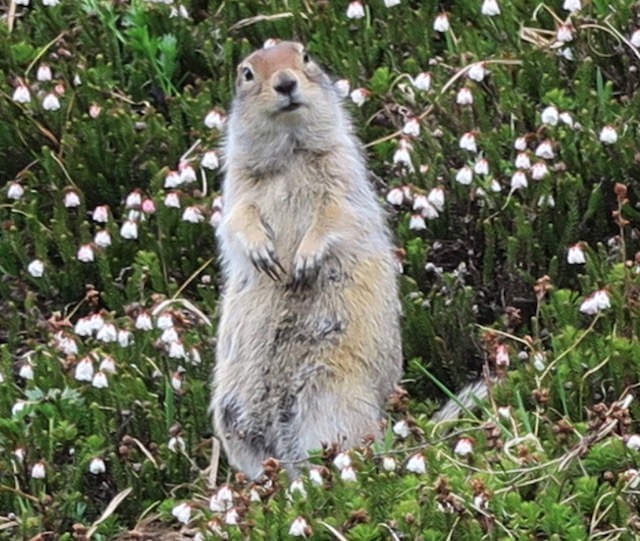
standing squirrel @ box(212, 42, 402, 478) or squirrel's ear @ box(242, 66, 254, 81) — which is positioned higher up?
squirrel's ear @ box(242, 66, 254, 81)

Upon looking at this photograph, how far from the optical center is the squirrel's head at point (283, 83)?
7.69 meters

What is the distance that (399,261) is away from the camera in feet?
26.9

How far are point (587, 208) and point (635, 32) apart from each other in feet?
3.06

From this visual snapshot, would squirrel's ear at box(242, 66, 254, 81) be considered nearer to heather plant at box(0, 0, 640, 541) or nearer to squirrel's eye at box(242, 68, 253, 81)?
squirrel's eye at box(242, 68, 253, 81)

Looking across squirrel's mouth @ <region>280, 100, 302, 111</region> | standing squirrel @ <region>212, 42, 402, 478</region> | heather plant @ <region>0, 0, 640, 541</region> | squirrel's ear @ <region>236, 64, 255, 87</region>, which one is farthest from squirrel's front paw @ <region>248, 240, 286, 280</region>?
squirrel's ear @ <region>236, 64, 255, 87</region>

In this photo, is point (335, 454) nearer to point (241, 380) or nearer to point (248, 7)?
point (241, 380)

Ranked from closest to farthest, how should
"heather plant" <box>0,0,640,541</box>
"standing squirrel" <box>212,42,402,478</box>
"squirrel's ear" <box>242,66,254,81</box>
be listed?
1. "heather plant" <box>0,0,640,541</box>
2. "standing squirrel" <box>212,42,402,478</box>
3. "squirrel's ear" <box>242,66,254,81</box>

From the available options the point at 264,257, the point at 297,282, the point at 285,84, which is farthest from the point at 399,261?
the point at 285,84

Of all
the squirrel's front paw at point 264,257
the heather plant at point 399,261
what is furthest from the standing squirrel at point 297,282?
the heather plant at point 399,261

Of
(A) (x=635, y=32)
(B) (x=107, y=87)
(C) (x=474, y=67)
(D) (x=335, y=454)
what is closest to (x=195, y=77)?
(B) (x=107, y=87)

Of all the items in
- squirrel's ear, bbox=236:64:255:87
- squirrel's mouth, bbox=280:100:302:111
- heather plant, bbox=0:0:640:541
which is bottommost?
heather plant, bbox=0:0:640:541

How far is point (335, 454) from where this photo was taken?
22.1 ft

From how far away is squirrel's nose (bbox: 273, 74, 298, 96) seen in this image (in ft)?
25.0

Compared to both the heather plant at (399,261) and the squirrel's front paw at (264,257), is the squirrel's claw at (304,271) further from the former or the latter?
the heather plant at (399,261)
